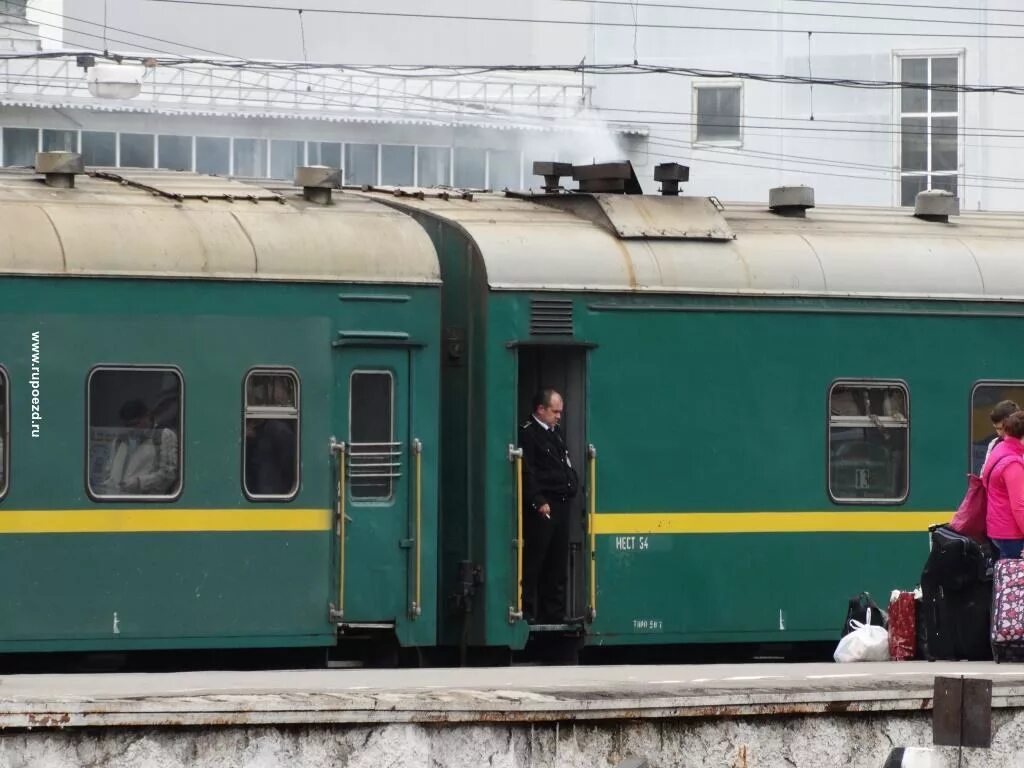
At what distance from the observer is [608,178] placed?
599 inches

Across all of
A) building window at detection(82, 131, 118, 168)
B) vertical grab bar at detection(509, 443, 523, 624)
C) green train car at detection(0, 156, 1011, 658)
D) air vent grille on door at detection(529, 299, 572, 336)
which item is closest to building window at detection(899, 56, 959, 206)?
building window at detection(82, 131, 118, 168)

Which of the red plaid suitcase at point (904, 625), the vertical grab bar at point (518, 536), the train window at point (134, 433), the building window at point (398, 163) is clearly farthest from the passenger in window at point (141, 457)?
the building window at point (398, 163)

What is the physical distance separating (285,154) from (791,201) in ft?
123

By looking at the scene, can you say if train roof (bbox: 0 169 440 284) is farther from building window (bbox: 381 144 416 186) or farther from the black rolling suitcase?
building window (bbox: 381 144 416 186)

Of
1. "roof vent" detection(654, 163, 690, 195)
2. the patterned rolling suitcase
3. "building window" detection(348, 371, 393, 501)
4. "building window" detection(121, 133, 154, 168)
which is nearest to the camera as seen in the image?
the patterned rolling suitcase

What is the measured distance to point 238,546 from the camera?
12.9 metres

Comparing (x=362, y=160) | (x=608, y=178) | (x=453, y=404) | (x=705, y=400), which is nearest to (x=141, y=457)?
(x=453, y=404)

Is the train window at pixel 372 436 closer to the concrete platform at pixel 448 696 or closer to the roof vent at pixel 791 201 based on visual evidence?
the concrete platform at pixel 448 696

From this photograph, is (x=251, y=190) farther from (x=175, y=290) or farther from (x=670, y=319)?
(x=670, y=319)

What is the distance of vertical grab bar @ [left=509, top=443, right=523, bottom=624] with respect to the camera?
1350cm

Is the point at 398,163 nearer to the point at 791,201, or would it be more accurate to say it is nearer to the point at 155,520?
the point at 791,201

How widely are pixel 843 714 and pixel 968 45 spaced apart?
43.7 meters

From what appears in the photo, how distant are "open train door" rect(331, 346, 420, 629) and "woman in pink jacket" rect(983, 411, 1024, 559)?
11.4ft

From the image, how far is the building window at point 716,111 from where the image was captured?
5262 centimetres
